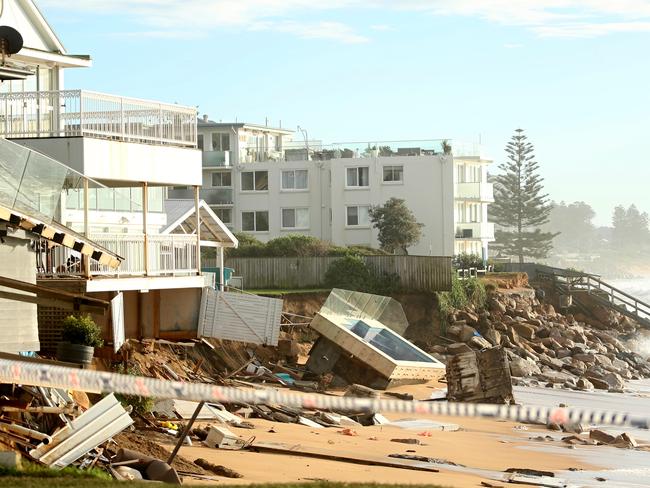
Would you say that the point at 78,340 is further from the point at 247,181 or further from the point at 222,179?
the point at 222,179

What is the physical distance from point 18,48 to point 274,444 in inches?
413

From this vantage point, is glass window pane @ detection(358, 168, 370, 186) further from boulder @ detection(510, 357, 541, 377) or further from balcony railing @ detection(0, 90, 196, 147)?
balcony railing @ detection(0, 90, 196, 147)

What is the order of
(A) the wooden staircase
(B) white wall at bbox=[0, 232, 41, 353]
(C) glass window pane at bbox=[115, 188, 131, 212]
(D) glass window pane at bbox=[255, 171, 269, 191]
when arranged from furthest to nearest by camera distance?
(D) glass window pane at bbox=[255, 171, 269, 191] < (A) the wooden staircase < (C) glass window pane at bbox=[115, 188, 131, 212] < (B) white wall at bbox=[0, 232, 41, 353]

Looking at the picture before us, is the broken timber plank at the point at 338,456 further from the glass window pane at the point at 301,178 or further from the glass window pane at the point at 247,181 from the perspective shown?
the glass window pane at the point at 247,181

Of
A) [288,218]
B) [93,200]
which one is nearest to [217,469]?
[93,200]

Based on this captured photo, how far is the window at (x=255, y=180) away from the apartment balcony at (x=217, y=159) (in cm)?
151

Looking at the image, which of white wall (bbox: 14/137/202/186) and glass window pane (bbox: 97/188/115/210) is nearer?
white wall (bbox: 14/137/202/186)

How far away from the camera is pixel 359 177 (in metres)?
77.4

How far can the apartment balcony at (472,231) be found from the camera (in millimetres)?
76994

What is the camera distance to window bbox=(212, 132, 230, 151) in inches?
3324

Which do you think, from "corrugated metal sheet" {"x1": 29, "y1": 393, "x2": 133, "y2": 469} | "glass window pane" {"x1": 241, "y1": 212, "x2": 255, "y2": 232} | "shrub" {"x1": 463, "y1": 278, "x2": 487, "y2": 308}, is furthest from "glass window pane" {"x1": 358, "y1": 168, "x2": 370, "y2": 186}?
"corrugated metal sheet" {"x1": 29, "y1": 393, "x2": 133, "y2": 469}

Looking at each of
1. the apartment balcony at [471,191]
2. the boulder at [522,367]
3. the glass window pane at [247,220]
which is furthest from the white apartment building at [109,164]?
the glass window pane at [247,220]

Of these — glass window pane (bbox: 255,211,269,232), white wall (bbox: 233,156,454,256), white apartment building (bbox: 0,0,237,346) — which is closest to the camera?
white apartment building (bbox: 0,0,237,346)

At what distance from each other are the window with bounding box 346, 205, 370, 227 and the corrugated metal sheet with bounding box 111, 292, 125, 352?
4767 cm
